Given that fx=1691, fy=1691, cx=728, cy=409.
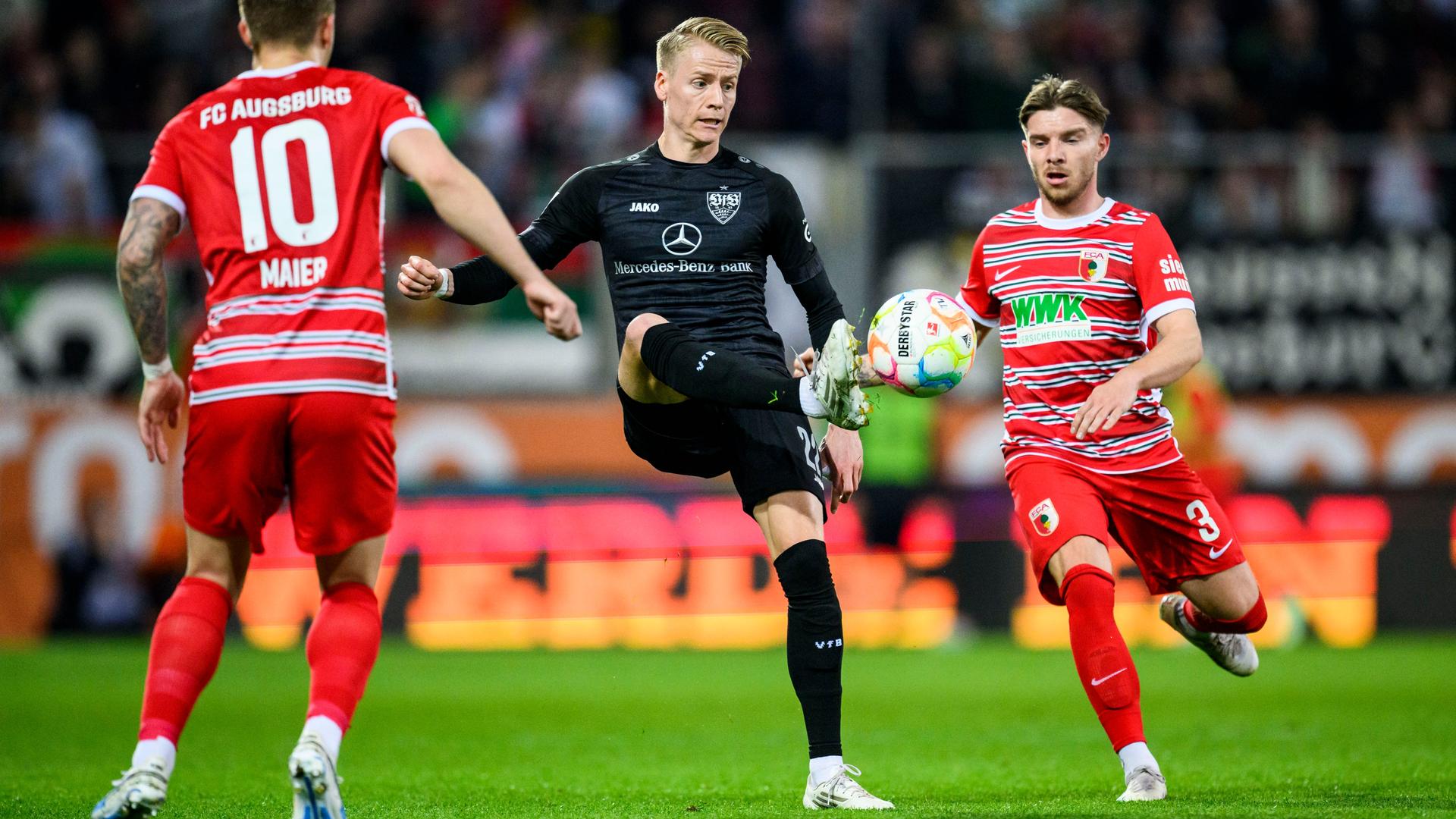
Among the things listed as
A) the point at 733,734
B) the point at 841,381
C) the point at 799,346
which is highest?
the point at 799,346

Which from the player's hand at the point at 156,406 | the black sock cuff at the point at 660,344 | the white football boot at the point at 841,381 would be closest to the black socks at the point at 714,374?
the black sock cuff at the point at 660,344

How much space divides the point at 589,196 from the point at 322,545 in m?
1.68

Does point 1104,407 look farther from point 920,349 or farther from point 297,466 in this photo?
point 297,466

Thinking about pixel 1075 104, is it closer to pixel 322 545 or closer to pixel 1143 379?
pixel 1143 379

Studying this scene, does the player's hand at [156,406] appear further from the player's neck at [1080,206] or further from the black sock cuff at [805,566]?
the player's neck at [1080,206]

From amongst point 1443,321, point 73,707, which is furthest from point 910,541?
point 73,707

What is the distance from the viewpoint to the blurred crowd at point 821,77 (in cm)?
1377

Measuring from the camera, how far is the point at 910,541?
13.0 metres

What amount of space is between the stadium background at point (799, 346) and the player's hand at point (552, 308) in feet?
26.7

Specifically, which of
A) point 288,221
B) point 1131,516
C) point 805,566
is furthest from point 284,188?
point 1131,516

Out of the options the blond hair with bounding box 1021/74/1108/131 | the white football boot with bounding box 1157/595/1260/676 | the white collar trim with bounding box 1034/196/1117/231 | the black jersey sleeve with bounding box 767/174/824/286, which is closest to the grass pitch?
the white football boot with bounding box 1157/595/1260/676

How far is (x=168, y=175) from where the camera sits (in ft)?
15.3

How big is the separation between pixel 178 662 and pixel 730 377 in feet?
5.85

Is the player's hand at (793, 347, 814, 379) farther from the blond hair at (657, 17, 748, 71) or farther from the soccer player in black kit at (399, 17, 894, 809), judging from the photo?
the blond hair at (657, 17, 748, 71)
